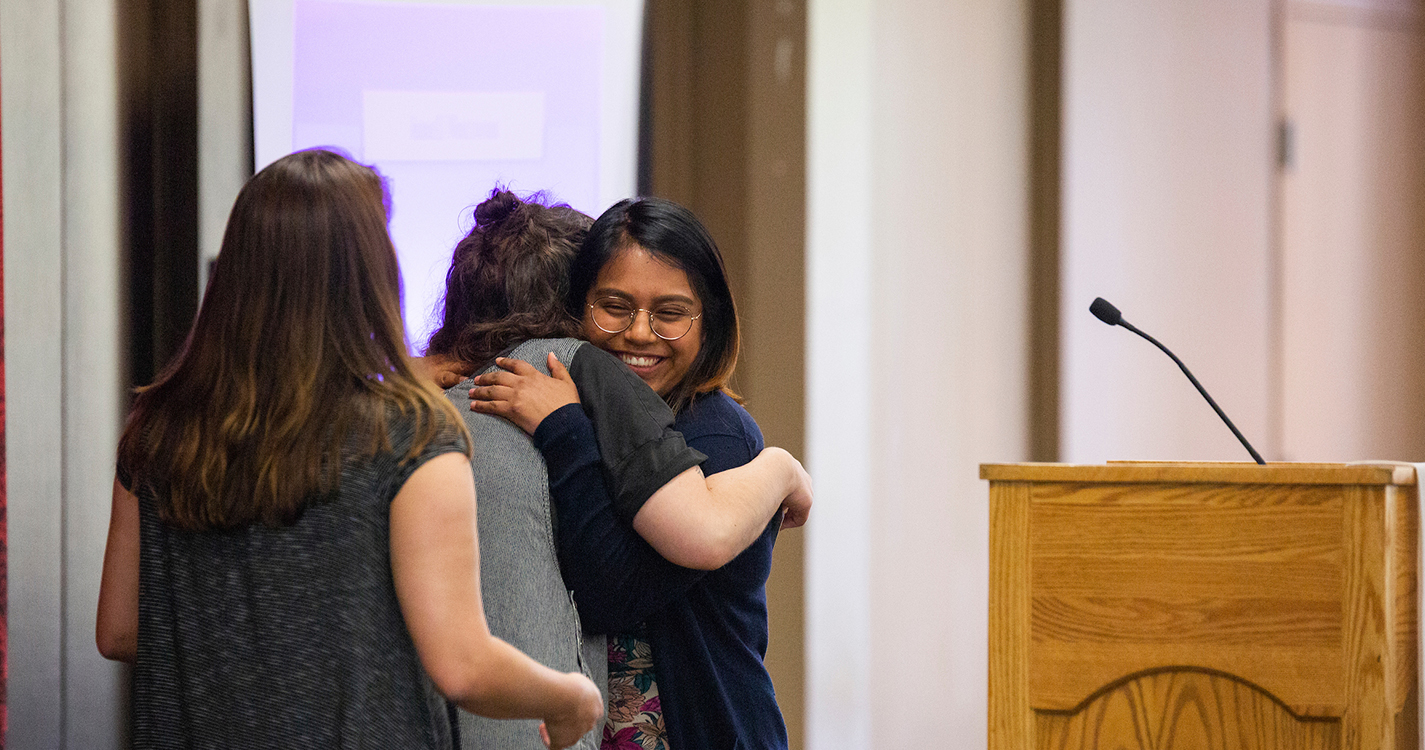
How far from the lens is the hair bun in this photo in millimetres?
1434

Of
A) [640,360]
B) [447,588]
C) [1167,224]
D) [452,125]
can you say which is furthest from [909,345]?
[447,588]

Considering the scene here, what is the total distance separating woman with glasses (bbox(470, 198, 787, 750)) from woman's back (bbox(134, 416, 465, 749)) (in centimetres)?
25

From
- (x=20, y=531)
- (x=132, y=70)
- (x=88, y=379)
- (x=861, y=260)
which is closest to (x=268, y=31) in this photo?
(x=132, y=70)

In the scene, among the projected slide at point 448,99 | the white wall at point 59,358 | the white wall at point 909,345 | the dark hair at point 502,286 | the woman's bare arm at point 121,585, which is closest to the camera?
the woman's bare arm at point 121,585

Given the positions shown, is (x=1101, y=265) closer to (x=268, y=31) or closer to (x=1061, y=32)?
(x=1061, y=32)

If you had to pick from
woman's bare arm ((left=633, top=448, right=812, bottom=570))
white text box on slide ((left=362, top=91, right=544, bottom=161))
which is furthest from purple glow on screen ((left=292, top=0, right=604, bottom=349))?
woman's bare arm ((left=633, top=448, right=812, bottom=570))

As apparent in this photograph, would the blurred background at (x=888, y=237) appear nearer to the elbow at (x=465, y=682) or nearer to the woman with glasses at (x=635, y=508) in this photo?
the woman with glasses at (x=635, y=508)

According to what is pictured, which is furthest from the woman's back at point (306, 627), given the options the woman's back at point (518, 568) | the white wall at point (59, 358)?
the white wall at point (59, 358)

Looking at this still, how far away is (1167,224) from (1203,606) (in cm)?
246

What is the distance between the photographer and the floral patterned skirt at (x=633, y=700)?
1.39 meters

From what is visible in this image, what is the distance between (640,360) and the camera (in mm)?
1510

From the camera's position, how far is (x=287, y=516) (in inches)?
40.0

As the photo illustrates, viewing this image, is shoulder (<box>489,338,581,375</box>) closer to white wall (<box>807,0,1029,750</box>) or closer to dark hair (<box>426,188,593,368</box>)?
dark hair (<box>426,188,593,368</box>)

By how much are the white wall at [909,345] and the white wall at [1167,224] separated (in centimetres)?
18
